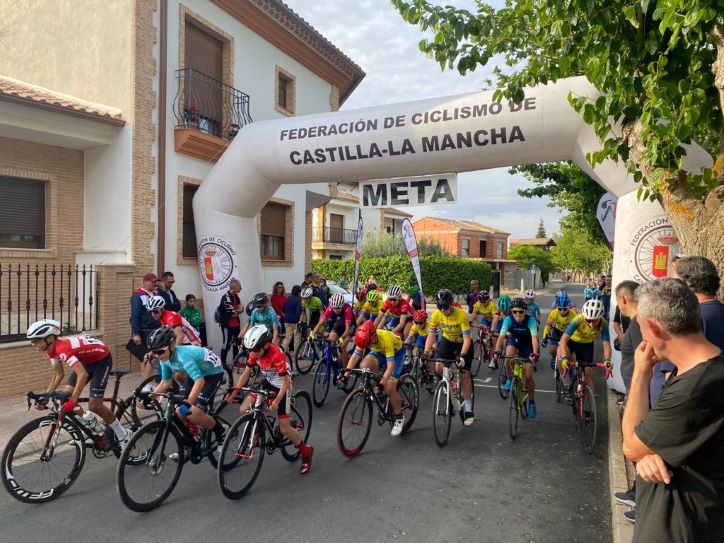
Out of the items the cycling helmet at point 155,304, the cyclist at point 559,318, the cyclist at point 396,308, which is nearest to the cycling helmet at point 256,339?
the cycling helmet at point 155,304

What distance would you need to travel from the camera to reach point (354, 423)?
566 cm

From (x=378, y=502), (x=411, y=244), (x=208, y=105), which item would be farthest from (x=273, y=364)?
(x=208, y=105)

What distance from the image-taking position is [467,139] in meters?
7.49

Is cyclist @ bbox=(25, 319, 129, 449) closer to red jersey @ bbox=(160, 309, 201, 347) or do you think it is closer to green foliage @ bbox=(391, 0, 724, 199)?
red jersey @ bbox=(160, 309, 201, 347)

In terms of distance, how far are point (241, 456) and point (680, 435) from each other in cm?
363

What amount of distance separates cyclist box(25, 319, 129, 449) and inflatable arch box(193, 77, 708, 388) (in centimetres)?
497

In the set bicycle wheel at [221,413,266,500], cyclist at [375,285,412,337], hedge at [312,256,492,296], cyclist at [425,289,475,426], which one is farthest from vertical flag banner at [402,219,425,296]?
hedge at [312,256,492,296]

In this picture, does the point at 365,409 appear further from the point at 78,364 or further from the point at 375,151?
the point at 375,151

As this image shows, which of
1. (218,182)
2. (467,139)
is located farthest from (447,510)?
(218,182)

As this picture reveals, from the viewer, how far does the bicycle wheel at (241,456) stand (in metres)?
4.32

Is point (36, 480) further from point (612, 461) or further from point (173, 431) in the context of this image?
point (612, 461)

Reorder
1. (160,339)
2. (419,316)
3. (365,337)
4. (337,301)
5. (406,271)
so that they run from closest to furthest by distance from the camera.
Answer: (160,339), (365,337), (419,316), (337,301), (406,271)

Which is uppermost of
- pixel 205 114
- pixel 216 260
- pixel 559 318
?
pixel 205 114

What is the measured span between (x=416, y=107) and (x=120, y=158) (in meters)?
6.20
